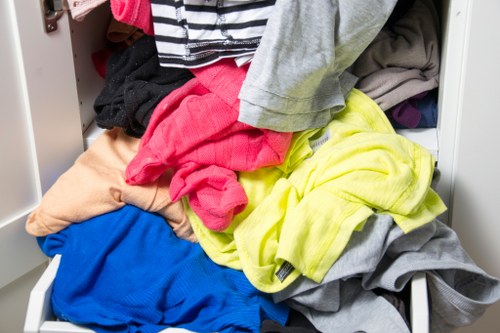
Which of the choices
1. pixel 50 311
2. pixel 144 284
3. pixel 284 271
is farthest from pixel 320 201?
pixel 50 311

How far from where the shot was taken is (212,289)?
27.3 inches

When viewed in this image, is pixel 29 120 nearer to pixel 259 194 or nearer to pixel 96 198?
pixel 96 198

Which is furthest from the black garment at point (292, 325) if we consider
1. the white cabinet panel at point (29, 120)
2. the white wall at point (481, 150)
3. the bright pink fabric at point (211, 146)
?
the white cabinet panel at point (29, 120)

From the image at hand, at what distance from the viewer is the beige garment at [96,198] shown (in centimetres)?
76

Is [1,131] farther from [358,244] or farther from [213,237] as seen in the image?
[358,244]

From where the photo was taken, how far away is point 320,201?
0.67m

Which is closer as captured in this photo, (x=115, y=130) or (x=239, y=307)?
(x=239, y=307)

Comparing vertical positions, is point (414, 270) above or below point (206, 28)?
below

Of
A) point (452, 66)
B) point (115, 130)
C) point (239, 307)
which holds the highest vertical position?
point (452, 66)

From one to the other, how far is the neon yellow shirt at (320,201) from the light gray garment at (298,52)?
0.06m

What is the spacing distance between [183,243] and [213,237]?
0.13 feet

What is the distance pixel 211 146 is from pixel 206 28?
0.44ft

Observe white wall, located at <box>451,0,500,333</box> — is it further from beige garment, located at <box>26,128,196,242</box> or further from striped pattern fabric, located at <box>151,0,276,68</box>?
beige garment, located at <box>26,128,196,242</box>

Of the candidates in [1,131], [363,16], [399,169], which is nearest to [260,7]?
[363,16]
